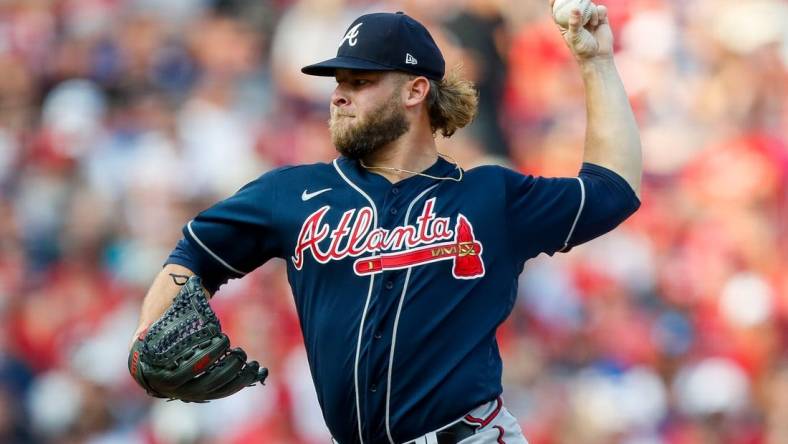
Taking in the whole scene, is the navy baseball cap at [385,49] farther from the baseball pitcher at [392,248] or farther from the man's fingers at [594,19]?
the man's fingers at [594,19]

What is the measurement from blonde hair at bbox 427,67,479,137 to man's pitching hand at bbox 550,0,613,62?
13.7 inches

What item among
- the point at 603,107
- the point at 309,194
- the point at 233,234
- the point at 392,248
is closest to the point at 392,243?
the point at 392,248

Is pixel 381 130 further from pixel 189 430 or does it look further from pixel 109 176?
pixel 109 176

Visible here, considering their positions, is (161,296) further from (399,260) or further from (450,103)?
(450,103)

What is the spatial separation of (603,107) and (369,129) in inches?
27.6

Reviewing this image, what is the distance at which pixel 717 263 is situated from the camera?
769cm

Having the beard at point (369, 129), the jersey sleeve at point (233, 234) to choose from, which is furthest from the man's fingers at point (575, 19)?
the jersey sleeve at point (233, 234)

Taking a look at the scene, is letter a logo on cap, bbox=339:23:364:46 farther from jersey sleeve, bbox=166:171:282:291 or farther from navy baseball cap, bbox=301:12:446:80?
jersey sleeve, bbox=166:171:282:291

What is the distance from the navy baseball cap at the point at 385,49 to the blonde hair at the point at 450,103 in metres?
0.07

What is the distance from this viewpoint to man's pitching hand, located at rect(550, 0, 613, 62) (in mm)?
3742

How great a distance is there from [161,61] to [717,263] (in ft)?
12.7

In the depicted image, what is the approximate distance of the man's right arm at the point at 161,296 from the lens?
354 cm

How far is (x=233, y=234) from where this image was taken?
141 inches

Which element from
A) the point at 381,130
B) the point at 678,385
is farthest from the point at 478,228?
the point at 678,385
